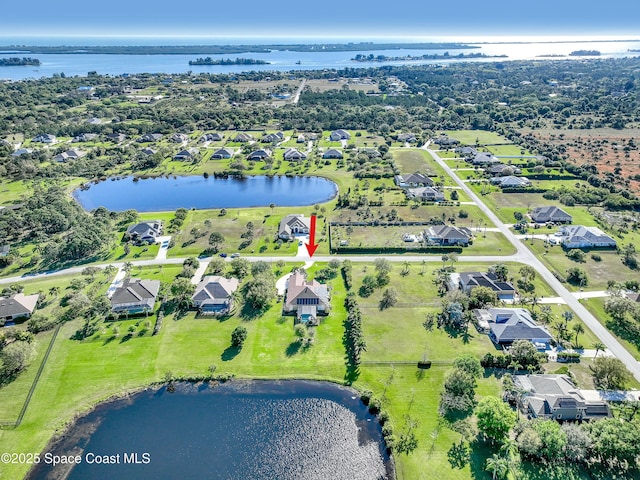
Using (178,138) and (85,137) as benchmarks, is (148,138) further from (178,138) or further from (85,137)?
(85,137)

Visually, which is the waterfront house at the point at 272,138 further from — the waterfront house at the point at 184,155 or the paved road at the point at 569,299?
the paved road at the point at 569,299

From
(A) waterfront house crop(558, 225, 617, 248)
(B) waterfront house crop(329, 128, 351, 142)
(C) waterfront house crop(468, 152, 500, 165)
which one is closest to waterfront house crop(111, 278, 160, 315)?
(A) waterfront house crop(558, 225, 617, 248)

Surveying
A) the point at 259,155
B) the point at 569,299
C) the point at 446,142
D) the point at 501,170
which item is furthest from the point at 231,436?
the point at 446,142

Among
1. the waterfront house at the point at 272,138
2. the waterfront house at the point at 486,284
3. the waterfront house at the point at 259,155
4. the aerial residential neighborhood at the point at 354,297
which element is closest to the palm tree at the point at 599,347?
the aerial residential neighborhood at the point at 354,297

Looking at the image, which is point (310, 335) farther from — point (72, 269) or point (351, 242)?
point (72, 269)

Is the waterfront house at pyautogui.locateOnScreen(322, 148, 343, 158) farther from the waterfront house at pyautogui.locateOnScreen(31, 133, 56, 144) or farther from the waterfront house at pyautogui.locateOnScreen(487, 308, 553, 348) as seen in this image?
the waterfront house at pyautogui.locateOnScreen(31, 133, 56, 144)
